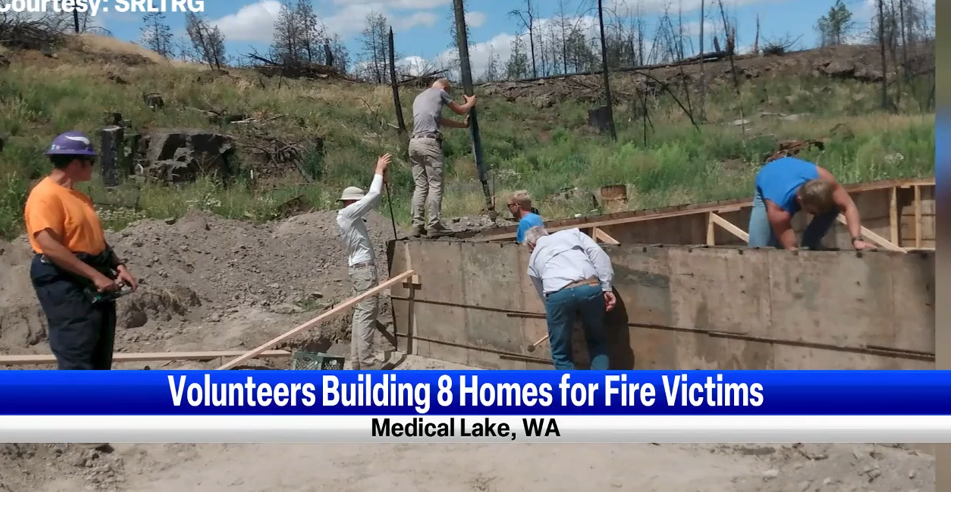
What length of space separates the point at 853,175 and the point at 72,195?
39.8ft

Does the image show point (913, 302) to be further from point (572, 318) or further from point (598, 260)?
point (572, 318)

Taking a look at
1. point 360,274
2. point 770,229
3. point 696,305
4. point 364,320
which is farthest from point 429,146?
point 770,229

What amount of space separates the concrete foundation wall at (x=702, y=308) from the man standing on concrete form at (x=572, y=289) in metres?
0.36

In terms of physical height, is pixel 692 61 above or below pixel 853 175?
above

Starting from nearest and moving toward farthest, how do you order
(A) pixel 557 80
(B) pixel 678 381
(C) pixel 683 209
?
(B) pixel 678 381 → (C) pixel 683 209 → (A) pixel 557 80

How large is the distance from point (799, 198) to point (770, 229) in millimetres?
385

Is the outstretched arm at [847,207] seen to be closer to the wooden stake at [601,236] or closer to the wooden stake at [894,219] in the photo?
the wooden stake at [601,236]

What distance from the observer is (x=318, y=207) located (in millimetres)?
11453

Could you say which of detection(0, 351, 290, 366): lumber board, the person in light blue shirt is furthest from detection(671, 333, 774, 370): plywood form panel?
detection(0, 351, 290, 366): lumber board

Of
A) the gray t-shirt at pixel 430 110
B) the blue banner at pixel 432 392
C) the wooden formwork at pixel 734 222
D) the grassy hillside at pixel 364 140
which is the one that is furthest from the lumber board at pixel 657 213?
the blue banner at pixel 432 392

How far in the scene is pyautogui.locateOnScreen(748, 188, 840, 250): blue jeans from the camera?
5238 millimetres
